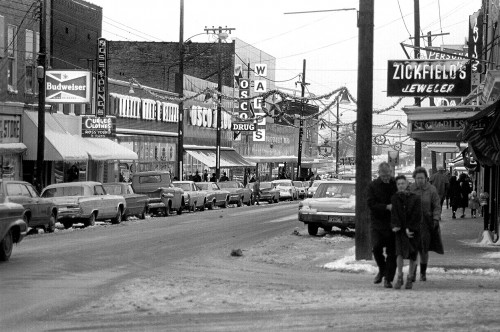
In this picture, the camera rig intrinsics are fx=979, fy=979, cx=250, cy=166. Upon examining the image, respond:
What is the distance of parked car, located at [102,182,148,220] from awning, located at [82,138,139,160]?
1027 cm

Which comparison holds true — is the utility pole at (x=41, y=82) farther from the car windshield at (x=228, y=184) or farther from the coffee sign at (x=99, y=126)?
the car windshield at (x=228, y=184)

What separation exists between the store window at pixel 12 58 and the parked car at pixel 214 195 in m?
11.3

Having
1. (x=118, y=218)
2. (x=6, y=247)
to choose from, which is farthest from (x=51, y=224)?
(x=6, y=247)

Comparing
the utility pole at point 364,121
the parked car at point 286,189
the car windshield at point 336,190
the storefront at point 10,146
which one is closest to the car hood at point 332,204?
the car windshield at point 336,190

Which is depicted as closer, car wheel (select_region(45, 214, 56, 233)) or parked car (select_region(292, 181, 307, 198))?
car wheel (select_region(45, 214, 56, 233))

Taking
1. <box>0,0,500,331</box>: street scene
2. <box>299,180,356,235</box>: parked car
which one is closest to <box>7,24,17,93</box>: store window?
<box>0,0,500,331</box>: street scene

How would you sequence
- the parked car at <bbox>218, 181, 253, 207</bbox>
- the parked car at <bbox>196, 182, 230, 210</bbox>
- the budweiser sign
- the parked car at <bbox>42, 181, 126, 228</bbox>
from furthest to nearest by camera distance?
the parked car at <bbox>218, 181, 253, 207</bbox> < the parked car at <bbox>196, 182, 230, 210</bbox> < the budweiser sign < the parked car at <bbox>42, 181, 126, 228</bbox>

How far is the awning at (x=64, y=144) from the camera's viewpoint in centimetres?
4278

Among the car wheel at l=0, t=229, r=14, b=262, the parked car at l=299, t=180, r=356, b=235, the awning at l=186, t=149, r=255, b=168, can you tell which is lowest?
the car wheel at l=0, t=229, r=14, b=262

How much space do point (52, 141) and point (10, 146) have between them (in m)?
2.86

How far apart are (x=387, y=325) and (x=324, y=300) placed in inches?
88.3

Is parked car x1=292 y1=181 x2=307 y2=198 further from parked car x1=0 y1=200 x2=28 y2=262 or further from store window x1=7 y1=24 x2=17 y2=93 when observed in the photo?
parked car x1=0 y1=200 x2=28 y2=262

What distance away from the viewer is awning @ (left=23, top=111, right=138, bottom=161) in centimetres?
4278

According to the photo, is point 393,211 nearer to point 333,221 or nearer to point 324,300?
point 324,300
